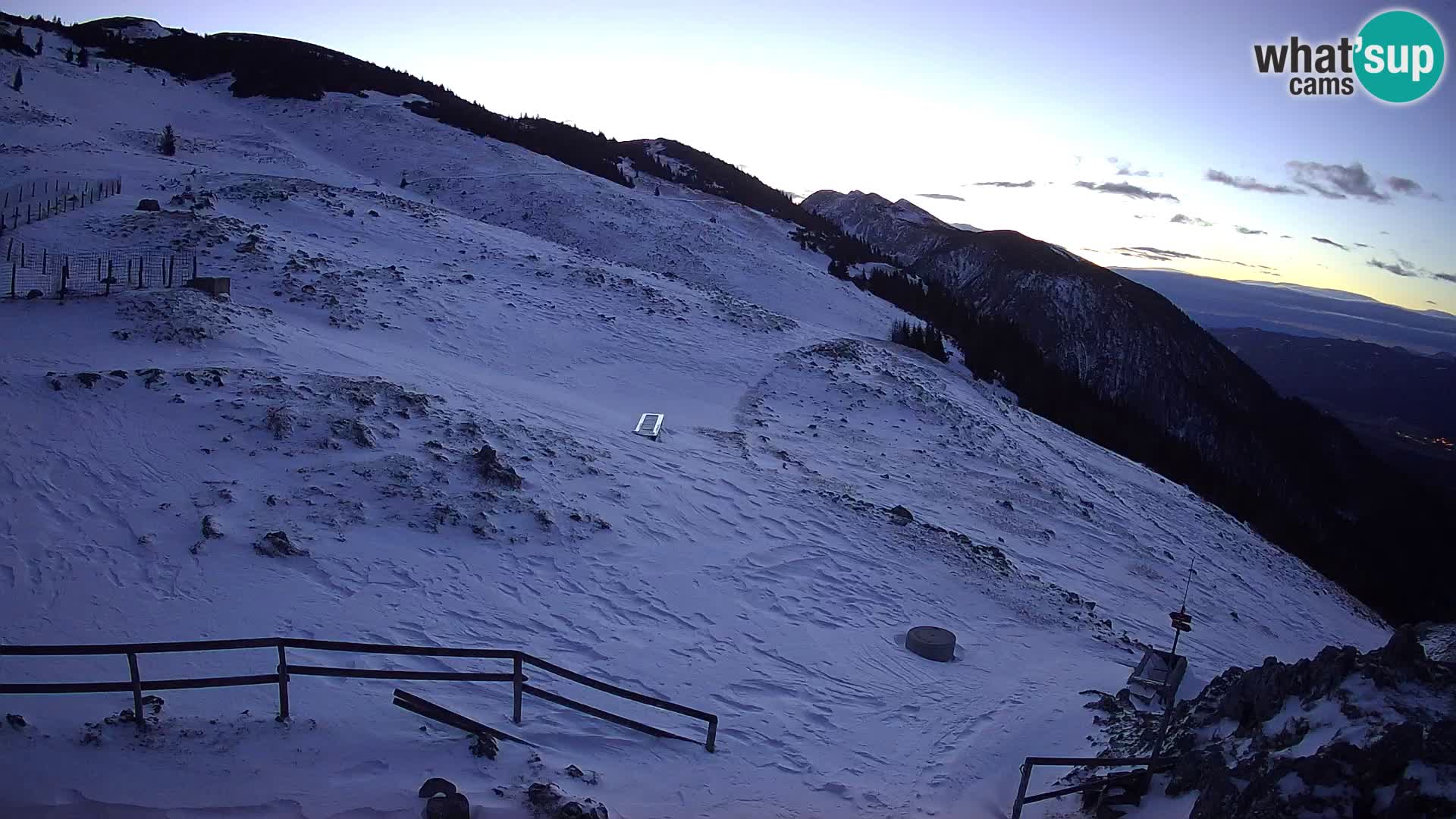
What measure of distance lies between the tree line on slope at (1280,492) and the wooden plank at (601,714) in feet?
83.7

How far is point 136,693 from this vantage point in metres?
6.12

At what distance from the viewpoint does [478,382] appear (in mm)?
17406

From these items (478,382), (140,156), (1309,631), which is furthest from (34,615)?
(140,156)

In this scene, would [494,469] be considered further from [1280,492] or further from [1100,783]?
[1280,492]

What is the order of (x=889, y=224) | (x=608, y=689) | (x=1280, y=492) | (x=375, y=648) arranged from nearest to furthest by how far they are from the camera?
1. (x=375, y=648)
2. (x=608, y=689)
3. (x=1280, y=492)
4. (x=889, y=224)

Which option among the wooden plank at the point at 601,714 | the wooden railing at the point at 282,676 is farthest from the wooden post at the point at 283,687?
the wooden plank at the point at 601,714

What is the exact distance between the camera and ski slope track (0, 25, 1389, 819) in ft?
23.5

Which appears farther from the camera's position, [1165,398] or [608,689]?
[1165,398]

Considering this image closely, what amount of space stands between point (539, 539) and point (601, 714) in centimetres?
454

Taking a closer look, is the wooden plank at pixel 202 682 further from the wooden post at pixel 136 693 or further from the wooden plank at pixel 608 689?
the wooden plank at pixel 608 689

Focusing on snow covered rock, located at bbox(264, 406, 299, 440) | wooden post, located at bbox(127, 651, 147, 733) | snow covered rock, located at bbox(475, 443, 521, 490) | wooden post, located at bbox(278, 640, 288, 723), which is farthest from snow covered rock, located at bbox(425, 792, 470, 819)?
snow covered rock, located at bbox(264, 406, 299, 440)

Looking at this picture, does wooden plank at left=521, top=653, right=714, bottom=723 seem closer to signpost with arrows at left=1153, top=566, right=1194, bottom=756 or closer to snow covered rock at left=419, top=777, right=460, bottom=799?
snow covered rock at left=419, top=777, right=460, bottom=799

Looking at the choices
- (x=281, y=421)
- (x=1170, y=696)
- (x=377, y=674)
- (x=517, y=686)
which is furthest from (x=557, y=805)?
(x=281, y=421)

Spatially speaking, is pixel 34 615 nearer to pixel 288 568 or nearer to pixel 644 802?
pixel 288 568
